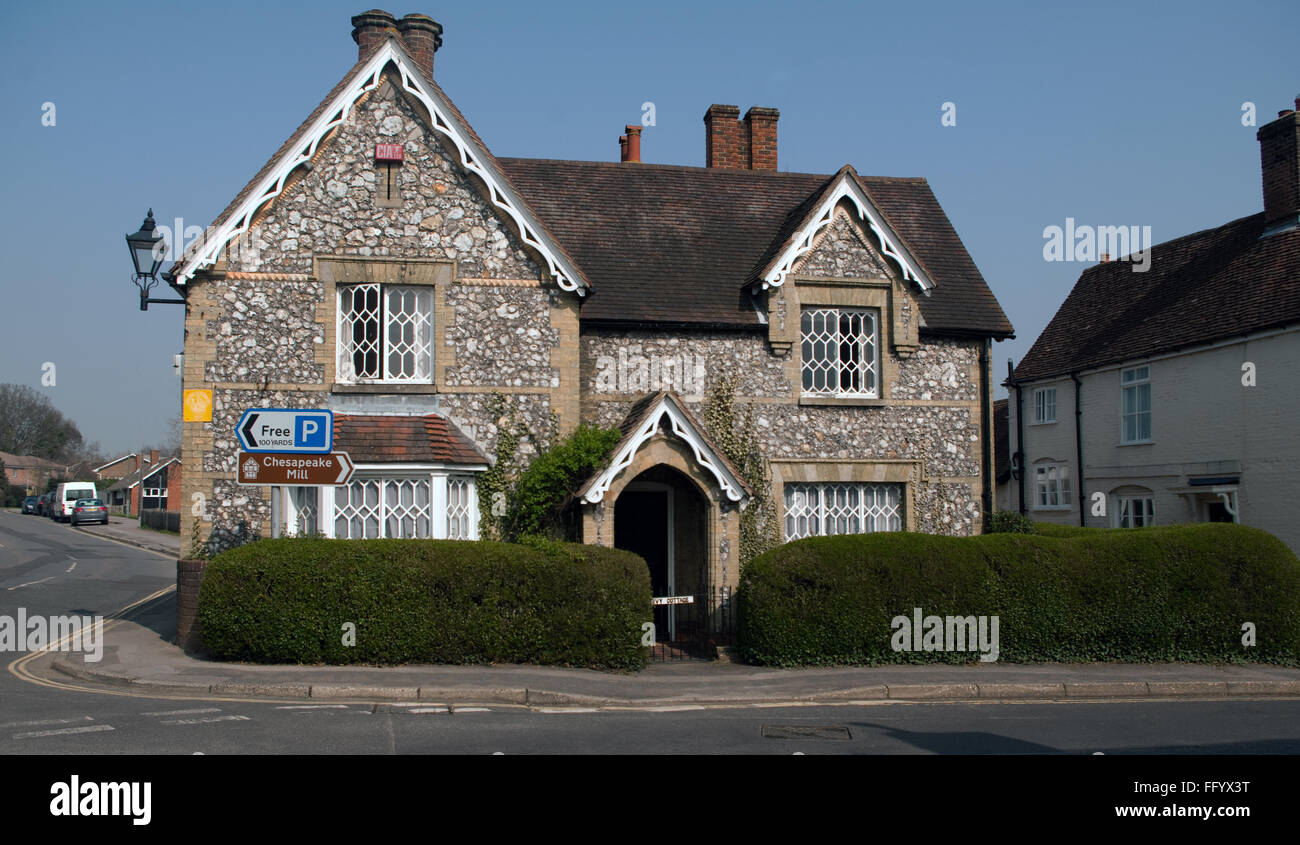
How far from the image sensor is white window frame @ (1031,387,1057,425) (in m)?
31.3

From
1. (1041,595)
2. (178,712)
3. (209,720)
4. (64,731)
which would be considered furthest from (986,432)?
(64,731)

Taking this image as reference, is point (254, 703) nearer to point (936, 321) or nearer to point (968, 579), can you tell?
point (968, 579)

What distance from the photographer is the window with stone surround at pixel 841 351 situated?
1820 centimetres

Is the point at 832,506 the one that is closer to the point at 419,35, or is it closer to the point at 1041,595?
the point at 1041,595

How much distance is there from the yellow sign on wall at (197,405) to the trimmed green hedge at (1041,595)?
875 centimetres

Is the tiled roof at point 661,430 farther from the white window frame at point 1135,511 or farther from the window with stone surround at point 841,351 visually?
the white window frame at point 1135,511

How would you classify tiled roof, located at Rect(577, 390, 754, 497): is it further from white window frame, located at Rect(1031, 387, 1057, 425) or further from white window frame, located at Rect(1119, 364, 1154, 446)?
white window frame, located at Rect(1031, 387, 1057, 425)

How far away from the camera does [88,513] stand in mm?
64250

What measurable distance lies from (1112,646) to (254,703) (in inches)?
473

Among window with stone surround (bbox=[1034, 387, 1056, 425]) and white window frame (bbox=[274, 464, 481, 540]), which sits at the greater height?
window with stone surround (bbox=[1034, 387, 1056, 425])

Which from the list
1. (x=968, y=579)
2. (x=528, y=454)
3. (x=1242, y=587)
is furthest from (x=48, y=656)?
(x=1242, y=587)

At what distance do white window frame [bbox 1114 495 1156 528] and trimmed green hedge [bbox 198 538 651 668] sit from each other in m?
19.0

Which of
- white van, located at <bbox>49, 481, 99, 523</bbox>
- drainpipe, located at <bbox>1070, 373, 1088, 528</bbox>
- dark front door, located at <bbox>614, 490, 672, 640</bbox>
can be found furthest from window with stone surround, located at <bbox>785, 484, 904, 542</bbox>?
white van, located at <bbox>49, 481, 99, 523</bbox>

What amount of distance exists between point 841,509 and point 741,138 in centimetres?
939
